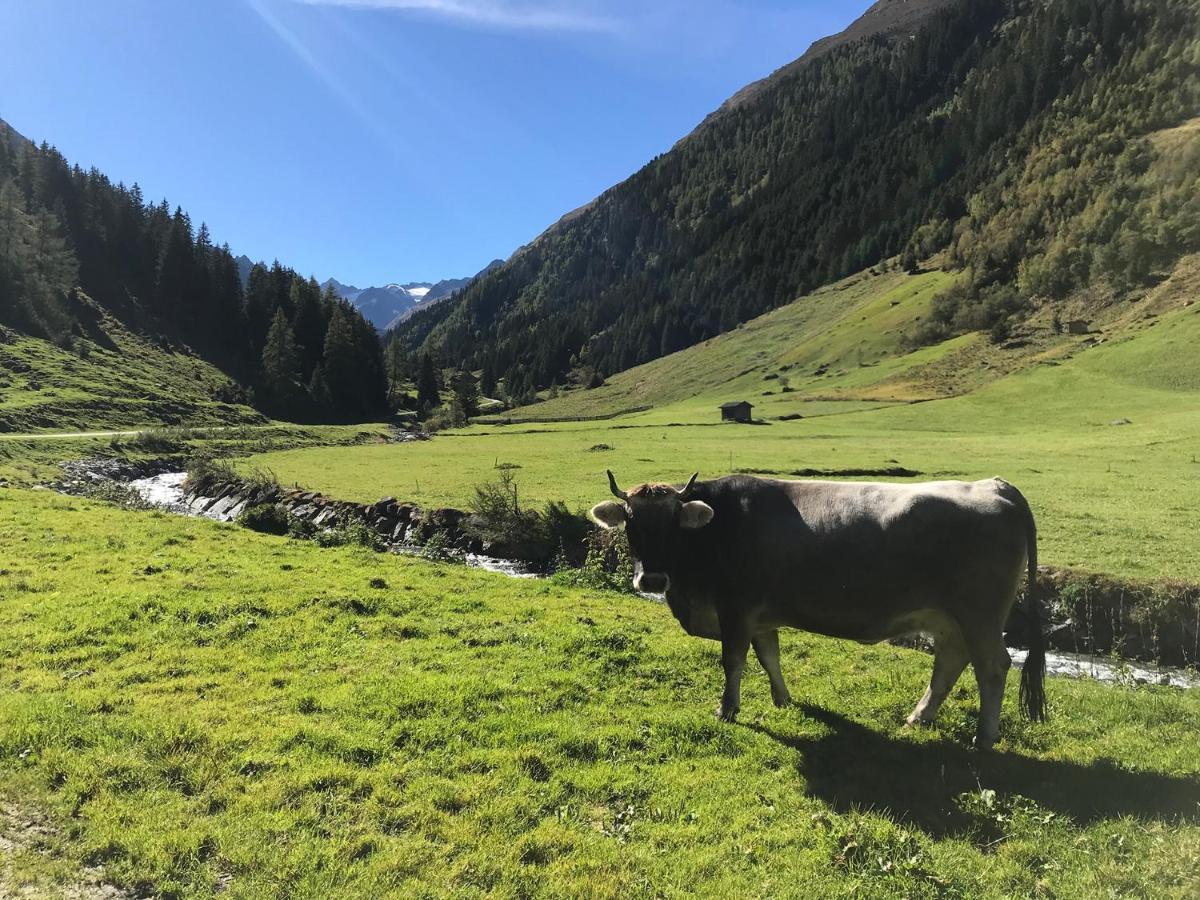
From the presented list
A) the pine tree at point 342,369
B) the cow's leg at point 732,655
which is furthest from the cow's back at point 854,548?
the pine tree at point 342,369

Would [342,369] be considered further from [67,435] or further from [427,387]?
[67,435]

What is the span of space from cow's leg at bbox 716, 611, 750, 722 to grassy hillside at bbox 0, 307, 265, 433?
70.2 m

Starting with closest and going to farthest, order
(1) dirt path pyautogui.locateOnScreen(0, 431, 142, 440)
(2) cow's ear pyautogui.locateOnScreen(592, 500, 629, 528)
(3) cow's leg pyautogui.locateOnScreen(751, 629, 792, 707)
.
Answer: (2) cow's ear pyautogui.locateOnScreen(592, 500, 629, 528)
(3) cow's leg pyautogui.locateOnScreen(751, 629, 792, 707)
(1) dirt path pyautogui.locateOnScreen(0, 431, 142, 440)

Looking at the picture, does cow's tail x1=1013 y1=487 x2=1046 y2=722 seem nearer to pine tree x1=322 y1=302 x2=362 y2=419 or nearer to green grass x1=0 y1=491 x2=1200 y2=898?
green grass x1=0 y1=491 x2=1200 y2=898

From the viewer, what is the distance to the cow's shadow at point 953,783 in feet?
20.8

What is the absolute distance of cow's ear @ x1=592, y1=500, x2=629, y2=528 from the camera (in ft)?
27.9

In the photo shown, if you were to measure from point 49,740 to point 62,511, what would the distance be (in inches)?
833

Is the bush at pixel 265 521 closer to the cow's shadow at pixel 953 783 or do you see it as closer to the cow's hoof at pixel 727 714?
the cow's hoof at pixel 727 714

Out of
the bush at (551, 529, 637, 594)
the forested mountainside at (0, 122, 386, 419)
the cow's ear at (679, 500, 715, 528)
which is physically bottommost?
the bush at (551, 529, 637, 594)

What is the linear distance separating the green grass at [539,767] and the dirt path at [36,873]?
0.10 metres

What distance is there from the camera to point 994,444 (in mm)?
44469

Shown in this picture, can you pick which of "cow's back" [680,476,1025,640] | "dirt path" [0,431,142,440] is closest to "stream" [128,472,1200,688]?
"cow's back" [680,476,1025,640]

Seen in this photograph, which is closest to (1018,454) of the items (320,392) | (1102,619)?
(1102,619)

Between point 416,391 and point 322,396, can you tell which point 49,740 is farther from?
point 416,391
